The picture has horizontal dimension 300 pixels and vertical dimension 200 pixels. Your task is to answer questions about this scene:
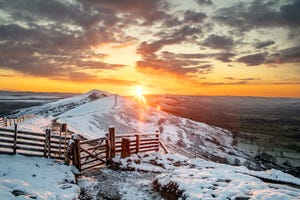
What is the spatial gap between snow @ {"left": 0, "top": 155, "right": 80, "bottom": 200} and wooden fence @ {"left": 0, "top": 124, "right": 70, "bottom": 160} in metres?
0.57

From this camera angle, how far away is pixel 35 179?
13.4 meters

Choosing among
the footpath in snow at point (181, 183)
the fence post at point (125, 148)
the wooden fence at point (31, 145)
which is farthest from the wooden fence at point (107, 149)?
the wooden fence at point (31, 145)

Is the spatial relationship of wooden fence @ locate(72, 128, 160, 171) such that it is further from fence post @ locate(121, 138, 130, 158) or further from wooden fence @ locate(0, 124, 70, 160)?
wooden fence @ locate(0, 124, 70, 160)

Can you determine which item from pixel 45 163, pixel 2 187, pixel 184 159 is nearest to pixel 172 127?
pixel 184 159

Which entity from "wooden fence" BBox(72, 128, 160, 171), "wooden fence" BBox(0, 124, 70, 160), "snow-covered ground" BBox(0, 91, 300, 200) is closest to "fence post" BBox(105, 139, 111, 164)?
"wooden fence" BBox(72, 128, 160, 171)

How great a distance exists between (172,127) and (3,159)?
6723cm

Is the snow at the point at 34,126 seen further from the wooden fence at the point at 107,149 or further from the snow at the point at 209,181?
the snow at the point at 209,181

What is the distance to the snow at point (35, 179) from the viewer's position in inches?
451

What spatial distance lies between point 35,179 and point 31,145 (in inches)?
177

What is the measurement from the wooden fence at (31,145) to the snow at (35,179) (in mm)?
568

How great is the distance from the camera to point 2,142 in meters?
17.1

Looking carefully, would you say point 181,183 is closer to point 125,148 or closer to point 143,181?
point 143,181

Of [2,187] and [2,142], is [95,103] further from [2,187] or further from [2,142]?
[2,187]

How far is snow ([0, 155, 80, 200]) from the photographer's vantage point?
11461mm
